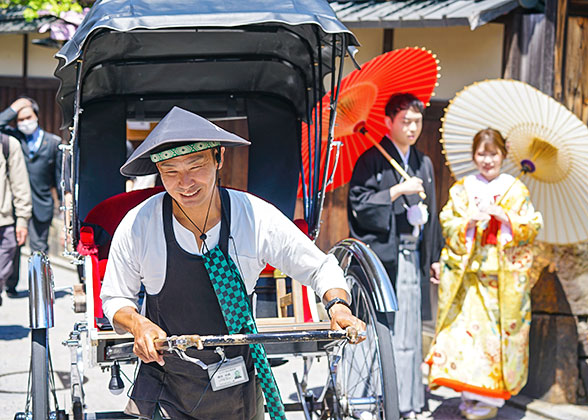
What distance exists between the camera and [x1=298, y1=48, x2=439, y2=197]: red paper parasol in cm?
531

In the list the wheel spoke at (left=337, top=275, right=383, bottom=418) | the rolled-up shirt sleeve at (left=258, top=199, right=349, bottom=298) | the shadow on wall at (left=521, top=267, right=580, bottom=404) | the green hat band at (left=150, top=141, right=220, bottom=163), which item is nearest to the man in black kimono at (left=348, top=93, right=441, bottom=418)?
the wheel spoke at (left=337, top=275, right=383, bottom=418)

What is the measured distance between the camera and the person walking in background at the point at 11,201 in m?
7.40

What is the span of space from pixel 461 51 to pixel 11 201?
410 cm

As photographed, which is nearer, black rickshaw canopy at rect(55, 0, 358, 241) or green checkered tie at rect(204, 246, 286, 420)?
green checkered tie at rect(204, 246, 286, 420)

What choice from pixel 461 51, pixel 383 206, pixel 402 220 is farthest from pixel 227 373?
pixel 461 51

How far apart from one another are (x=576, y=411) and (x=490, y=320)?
0.93 m

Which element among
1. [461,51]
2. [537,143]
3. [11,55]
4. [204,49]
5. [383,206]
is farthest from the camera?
[11,55]

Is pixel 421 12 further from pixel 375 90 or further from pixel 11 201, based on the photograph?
pixel 11 201

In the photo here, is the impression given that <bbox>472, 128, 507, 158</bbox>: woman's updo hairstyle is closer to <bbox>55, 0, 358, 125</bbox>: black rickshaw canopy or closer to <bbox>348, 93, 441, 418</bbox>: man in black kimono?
<bbox>348, 93, 441, 418</bbox>: man in black kimono

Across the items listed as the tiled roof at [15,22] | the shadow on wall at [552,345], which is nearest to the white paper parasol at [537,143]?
the shadow on wall at [552,345]

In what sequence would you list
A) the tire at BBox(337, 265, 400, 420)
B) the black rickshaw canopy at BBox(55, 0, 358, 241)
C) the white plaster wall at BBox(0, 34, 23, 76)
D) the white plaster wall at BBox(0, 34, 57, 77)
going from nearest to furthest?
1. the tire at BBox(337, 265, 400, 420)
2. the black rickshaw canopy at BBox(55, 0, 358, 241)
3. the white plaster wall at BBox(0, 34, 57, 77)
4. the white plaster wall at BBox(0, 34, 23, 76)

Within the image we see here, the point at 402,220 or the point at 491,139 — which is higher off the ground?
the point at 491,139

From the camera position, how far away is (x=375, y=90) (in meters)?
5.54

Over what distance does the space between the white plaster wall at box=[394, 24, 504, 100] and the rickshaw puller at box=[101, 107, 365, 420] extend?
3989mm
